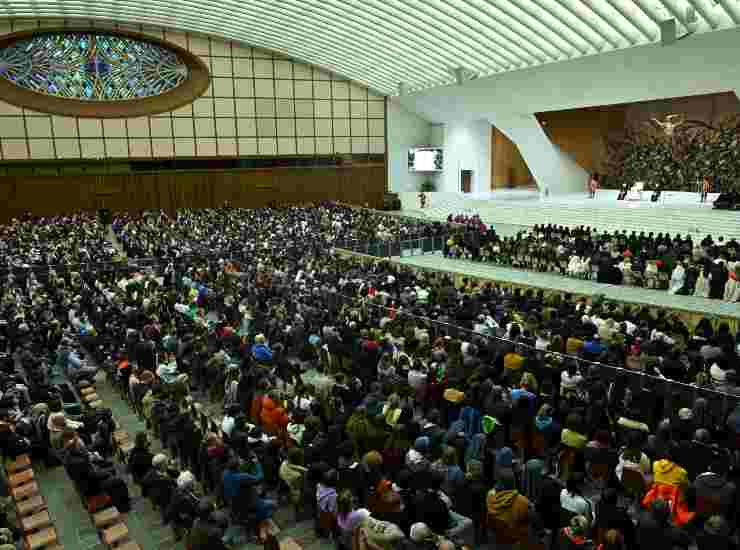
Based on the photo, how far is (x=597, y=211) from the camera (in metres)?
25.1

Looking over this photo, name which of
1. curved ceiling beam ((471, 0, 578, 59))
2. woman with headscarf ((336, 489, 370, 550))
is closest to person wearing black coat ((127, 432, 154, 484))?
woman with headscarf ((336, 489, 370, 550))

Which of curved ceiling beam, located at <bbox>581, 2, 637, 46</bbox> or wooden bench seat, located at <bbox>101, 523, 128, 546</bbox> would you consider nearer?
wooden bench seat, located at <bbox>101, 523, 128, 546</bbox>

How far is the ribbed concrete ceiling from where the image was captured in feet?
66.6

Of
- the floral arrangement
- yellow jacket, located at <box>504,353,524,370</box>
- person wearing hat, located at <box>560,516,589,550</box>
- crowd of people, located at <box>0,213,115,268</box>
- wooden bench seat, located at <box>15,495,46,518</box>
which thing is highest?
the floral arrangement

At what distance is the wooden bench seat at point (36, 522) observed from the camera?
6445 millimetres

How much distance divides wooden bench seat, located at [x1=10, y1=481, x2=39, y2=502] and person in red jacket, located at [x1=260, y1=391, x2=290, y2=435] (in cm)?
289

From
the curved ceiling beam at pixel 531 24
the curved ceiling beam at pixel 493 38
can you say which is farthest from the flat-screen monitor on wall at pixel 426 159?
the curved ceiling beam at pixel 531 24

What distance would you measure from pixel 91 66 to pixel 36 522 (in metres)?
34.6

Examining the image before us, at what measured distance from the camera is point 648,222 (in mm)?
23031

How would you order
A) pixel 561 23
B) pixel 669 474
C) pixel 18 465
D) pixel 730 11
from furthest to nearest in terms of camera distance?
pixel 561 23 → pixel 730 11 → pixel 18 465 → pixel 669 474

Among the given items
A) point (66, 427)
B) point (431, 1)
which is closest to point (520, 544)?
point (66, 427)

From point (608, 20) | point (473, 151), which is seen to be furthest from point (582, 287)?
point (473, 151)

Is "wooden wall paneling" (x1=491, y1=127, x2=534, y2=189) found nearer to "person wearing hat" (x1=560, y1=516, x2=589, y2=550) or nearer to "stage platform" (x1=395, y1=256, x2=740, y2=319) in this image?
"stage platform" (x1=395, y1=256, x2=740, y2=319)

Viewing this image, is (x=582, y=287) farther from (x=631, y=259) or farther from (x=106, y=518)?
(x=106, y=518)
